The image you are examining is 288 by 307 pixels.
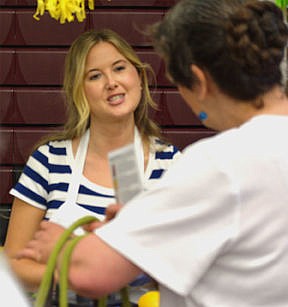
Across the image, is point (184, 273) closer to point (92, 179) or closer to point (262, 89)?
point (262, 89)

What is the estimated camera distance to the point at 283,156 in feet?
3.72

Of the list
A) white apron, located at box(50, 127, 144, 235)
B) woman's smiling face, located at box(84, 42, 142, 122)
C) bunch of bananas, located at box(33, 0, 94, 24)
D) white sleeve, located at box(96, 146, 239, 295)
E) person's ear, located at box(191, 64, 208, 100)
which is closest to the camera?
white sleeve, located at box(96, 146, 239, 295)

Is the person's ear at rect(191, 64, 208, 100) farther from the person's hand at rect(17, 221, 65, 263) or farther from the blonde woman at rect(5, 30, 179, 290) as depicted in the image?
the blonde woman at rect(5, 30, 179, 290)

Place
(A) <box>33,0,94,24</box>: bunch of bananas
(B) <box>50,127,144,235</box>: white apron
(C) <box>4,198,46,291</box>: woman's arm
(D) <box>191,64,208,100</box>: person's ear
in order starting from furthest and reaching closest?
(A) <box>33,0,94,24</box>: bunch of bananas
(C) <box>4,198,46,291</box>: woman's arm
(B) <box>50,127,144,235</box>: white apron
(D) <box>191,64,208,100</box>: person's ear

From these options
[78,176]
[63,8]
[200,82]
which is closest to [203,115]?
[200,82]

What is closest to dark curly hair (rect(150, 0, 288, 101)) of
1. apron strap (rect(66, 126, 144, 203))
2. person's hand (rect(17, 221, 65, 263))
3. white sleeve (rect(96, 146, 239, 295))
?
white sleeve (rect(96, 146, 239, 295))

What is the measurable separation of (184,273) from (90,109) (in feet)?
4.04

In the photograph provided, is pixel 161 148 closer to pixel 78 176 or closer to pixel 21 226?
pixel 78 176

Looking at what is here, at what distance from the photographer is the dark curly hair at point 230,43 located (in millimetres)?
1177

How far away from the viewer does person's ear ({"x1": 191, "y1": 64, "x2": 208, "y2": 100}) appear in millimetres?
1205

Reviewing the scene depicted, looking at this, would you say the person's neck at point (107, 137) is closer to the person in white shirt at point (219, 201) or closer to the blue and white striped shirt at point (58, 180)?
the blue and white striped shirt at point (58, 180)

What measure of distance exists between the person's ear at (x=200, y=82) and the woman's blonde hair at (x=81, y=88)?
1067mm

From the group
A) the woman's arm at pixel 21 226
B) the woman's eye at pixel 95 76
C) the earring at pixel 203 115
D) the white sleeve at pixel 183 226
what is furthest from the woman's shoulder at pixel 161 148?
the white sleeve at pixel 183 226

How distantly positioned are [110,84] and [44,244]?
42.0 inches
